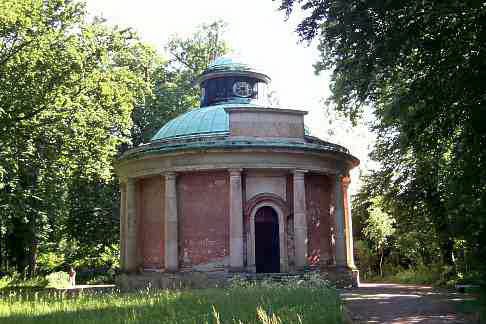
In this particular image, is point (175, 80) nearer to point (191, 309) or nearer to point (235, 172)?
point (235, 172)

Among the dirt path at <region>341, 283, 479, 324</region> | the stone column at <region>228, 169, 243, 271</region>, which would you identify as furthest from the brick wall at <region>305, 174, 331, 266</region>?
the dirt path at <region>341, 283, 479, 324</region>

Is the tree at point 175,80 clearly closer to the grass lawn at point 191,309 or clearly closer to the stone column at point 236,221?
the stone column at point 236,221

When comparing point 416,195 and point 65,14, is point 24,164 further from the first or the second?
point 416,195

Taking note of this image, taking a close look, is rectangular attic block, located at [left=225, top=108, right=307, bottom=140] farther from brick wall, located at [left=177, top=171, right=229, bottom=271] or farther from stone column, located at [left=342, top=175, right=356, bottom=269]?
stone column, located at [left=342, top=175, right=356, bottom=269]

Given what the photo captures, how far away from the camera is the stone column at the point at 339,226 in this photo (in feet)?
66.8

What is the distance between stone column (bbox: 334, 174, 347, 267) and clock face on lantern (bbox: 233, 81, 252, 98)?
6.06m

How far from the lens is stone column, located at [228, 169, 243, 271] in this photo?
18.4m

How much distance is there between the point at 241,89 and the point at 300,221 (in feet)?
25.4

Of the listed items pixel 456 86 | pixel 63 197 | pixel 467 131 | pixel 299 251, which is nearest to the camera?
pixel 456 86

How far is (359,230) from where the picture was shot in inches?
1444

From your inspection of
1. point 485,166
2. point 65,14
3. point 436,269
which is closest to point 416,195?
point 436,269

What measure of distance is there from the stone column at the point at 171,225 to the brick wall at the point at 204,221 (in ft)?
1.13

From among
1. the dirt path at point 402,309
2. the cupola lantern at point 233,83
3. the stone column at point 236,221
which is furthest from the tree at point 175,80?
the dirt path at point 402,309

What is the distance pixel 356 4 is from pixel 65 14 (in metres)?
14.2
